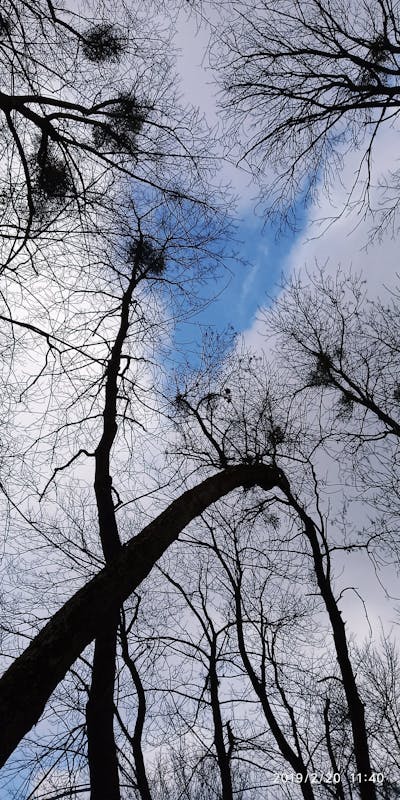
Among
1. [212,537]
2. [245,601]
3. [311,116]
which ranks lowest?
[245,601]

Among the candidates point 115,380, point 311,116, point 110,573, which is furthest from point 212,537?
point 311,116

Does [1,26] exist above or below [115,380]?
above

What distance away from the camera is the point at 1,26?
392 centimetres

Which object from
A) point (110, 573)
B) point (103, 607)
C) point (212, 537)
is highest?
point (212, 537)

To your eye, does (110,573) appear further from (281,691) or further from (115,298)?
(281,691)

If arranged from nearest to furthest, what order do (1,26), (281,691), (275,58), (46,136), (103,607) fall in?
(103,607) → (1,26) → (46,136) → (275,58) → (281,691)

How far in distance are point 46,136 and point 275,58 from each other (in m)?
2.25

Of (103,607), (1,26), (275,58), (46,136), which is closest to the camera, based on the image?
(103,607)

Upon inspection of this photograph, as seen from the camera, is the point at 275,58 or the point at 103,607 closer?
the point at 103,607

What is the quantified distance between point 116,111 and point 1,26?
107 cm

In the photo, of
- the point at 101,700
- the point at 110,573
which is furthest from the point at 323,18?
the point at 101,700

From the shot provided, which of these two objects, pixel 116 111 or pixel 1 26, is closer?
pixel 1 26

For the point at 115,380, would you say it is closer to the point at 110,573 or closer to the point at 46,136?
the point at 46,136

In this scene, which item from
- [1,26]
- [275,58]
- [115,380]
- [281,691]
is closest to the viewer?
[1,26]
